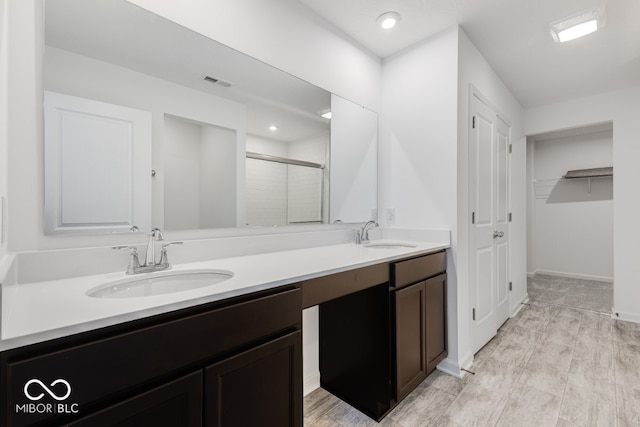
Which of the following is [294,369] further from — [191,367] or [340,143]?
[340,143]

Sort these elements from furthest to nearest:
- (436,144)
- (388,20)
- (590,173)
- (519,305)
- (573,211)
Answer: (573,211), (590,173), (519,305), (436,144), (388,20)

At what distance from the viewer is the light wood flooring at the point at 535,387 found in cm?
152

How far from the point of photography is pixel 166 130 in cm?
130

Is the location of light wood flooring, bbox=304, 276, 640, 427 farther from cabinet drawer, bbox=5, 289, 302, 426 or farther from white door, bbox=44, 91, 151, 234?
white door, bbox=44, 91, 151, 234

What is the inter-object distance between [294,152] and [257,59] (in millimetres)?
563

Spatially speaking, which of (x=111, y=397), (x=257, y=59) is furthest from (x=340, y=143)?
(x=111, y=397)

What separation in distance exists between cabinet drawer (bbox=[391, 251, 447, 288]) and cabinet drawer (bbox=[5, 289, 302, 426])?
2.61 ft

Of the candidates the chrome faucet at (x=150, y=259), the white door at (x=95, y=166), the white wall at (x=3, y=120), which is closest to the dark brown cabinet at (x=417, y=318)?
the chrome faucet at (x=150, y=259)

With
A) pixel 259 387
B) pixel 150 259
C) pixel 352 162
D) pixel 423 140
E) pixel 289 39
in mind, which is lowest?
pixel 259 387

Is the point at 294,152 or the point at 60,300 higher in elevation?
the point at 294,152

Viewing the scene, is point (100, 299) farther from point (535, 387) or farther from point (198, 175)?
point (535, 387)

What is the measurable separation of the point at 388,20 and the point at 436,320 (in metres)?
2.02

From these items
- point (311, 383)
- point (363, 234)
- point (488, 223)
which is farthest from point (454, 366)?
point (488, 223)

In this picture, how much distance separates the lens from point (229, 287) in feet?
2.88
